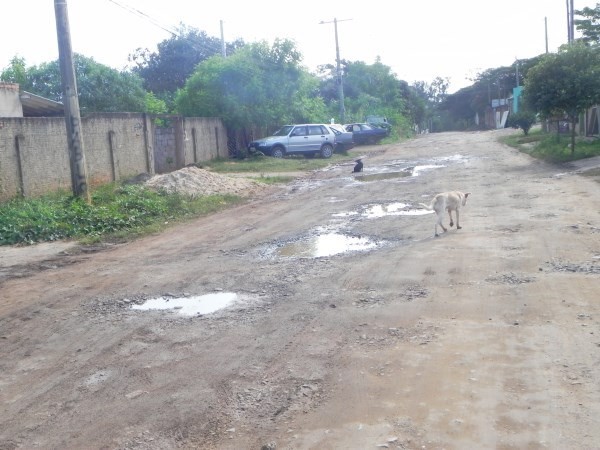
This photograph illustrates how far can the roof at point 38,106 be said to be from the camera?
72.4 ft

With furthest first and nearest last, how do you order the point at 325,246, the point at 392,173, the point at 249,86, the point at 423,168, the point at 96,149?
the point at 249,86 → the point at 423,168 → the point at 392,173 → the point at 96,149 → the point at 325,246

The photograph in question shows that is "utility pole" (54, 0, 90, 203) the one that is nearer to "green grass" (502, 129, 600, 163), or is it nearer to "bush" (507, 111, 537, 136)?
"green grass" (502, 129, 600, 163)

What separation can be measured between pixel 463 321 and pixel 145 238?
7.95 m

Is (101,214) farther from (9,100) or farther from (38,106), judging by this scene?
(38,106)

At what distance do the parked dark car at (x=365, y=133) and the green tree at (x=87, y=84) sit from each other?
1503cm

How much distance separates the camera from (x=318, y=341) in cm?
643

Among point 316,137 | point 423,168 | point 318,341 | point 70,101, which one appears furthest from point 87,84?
point 318,341

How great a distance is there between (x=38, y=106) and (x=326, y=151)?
48.0 feet

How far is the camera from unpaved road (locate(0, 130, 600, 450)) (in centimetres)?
472

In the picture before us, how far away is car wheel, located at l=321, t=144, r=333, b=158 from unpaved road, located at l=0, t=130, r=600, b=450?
69.7ft

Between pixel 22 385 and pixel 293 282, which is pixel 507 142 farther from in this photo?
pixel 22 385

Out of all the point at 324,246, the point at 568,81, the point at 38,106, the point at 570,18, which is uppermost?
the point at 570,18

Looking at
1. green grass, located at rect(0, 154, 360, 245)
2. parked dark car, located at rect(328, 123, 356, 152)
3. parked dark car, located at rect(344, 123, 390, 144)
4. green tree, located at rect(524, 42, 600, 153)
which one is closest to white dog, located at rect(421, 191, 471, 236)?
green grass, located at rect(0, 154, 360, 245)

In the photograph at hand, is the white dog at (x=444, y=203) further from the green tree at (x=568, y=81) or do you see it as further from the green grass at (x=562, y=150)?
the green grass at (x=562, y=150)
